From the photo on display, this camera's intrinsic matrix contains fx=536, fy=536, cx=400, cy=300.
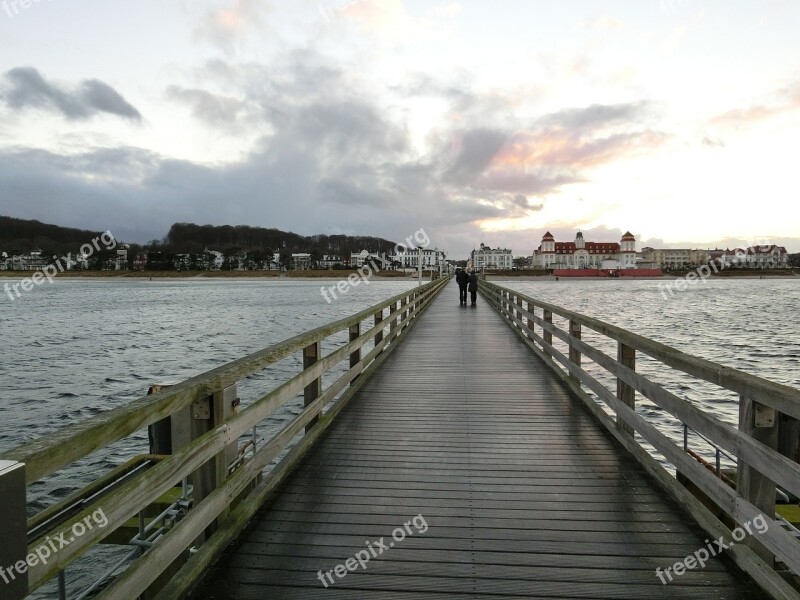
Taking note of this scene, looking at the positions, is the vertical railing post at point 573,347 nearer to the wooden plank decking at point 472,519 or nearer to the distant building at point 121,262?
the wooden plank decking at point 472,519

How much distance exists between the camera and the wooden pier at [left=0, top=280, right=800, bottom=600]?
2.44m

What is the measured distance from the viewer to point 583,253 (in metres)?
174

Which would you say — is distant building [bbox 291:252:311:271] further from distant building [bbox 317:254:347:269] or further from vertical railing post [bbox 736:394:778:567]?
vertical railing post [bbox 736:394:778:567]

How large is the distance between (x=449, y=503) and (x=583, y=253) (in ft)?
595

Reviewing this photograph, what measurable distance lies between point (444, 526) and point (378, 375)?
4986mm

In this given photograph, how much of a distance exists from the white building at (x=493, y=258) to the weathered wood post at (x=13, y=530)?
18828cm

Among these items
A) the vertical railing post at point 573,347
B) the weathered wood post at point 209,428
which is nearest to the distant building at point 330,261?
the vertical railing post at point 573,347

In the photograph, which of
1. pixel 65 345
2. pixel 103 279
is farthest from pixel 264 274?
pixel 65 345

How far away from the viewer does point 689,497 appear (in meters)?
3.49

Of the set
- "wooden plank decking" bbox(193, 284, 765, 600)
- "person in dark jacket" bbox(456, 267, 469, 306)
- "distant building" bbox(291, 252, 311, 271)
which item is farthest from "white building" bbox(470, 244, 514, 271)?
"wooden plank decking" bbox(193, 284, 765, 600)

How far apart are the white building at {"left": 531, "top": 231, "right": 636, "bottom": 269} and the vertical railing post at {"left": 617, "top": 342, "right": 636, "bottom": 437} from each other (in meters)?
175

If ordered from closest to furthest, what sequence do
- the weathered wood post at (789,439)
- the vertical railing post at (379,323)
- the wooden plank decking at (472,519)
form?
1. the wooden plank decking at (472,519)
2. the weathered wood post at (789,439)
3. the vertical railing post at (379,323)

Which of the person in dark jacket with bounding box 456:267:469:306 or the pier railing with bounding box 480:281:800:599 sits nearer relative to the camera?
the pier railing with bounding box 480:281:800:599

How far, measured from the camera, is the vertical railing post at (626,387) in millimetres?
4562
